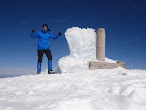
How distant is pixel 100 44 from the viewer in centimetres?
1166

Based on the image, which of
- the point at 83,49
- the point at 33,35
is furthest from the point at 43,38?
the point at 83,49

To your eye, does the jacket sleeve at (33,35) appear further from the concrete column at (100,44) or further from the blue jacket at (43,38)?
the concrete column at (100,44)

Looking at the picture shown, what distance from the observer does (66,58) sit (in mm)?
10531

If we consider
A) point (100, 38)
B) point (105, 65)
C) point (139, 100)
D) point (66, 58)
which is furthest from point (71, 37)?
point (139, 100)

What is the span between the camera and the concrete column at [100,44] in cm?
1159

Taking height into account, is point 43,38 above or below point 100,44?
below

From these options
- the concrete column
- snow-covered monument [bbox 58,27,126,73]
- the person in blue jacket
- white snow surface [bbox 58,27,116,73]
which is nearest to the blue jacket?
the person in blue jacket

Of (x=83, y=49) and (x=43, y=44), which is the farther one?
(x=83, y=49)

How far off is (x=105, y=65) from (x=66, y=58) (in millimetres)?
2943

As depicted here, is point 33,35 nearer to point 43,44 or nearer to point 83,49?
point 43,44

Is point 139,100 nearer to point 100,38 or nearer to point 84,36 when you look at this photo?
point 84,36

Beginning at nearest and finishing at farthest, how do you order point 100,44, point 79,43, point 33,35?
point 33,35, point 79,43, point 100,44

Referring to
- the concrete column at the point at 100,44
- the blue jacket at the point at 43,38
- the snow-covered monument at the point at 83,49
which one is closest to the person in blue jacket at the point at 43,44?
the blue jacket at the point at 43,38

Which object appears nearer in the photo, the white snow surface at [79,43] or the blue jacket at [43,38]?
the blue jacket at [43,38]
